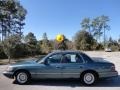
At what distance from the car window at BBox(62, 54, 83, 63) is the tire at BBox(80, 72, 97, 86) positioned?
0.63 metres

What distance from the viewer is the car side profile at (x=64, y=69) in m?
11.8

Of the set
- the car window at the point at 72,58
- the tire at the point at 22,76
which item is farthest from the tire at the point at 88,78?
the tire at the point at 22,76

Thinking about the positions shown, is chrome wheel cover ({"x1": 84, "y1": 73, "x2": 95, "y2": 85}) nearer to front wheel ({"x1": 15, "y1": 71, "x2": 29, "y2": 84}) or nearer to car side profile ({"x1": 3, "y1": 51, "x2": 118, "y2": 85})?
car side profile ({"x1": 3, "y1": 51, "x2": 118, "y2": 85})

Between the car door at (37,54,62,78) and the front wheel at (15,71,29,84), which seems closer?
the car door at (37,54,62,78)

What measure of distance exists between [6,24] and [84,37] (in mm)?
40250

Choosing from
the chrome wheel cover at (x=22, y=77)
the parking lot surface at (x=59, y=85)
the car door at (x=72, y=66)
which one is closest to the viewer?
the parking lot surface at (x=59, y=85)

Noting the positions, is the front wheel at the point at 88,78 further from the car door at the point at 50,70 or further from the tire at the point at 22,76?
the tire at the point at 22,76

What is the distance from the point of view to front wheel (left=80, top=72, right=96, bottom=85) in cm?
1185

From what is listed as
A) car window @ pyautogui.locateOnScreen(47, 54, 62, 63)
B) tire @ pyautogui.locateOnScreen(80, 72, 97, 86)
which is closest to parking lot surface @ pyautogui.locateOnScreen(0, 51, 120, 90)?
tire @ pyautogui.locateOnScreen(80, 72, 97, 86)

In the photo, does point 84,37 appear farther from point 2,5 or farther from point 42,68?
point 42,68

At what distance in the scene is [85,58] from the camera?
11992 mm

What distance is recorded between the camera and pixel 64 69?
38.8 feet

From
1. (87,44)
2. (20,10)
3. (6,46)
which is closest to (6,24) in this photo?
(20,10)

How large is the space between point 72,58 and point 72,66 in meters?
0.39
